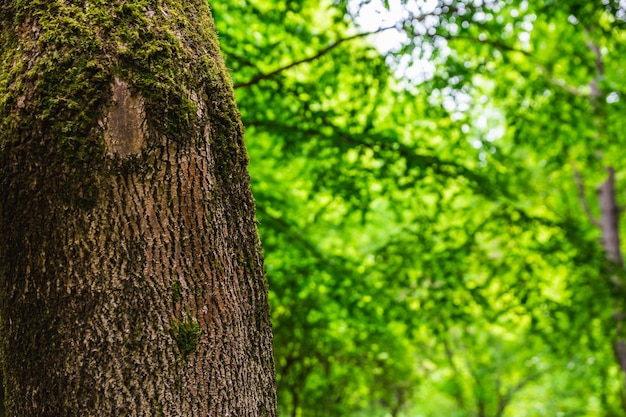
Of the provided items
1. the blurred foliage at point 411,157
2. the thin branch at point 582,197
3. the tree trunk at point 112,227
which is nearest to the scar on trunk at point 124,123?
the tree trunk at point 112,227

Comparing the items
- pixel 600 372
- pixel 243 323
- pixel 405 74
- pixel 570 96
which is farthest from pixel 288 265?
pixel 600 372

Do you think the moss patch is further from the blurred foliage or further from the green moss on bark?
the blurred foliage

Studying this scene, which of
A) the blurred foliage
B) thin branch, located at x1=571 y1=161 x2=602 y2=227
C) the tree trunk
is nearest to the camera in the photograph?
the tree trunk

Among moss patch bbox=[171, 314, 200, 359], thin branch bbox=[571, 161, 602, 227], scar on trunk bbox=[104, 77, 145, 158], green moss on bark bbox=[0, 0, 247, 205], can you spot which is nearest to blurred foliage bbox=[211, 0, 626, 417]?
green moss on bark bbox=[0, 0, 247, 205]

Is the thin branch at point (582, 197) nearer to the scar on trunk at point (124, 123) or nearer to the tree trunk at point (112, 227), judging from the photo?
the tree trunk at point (112, 227)

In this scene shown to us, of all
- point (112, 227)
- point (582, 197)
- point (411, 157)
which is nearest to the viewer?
point (112, 227)

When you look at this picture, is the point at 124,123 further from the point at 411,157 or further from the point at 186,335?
the point at 411,157

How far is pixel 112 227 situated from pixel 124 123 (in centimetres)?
26

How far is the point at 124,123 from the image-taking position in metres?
1.45

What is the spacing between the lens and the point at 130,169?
1429 mm

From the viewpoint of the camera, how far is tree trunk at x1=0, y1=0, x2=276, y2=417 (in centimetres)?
139

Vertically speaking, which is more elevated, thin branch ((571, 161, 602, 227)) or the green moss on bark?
thin branch ((571, 161, 602, 227))

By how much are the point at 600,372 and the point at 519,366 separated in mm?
1425

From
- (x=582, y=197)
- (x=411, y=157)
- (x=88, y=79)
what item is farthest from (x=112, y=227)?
(x=582, y=197)
